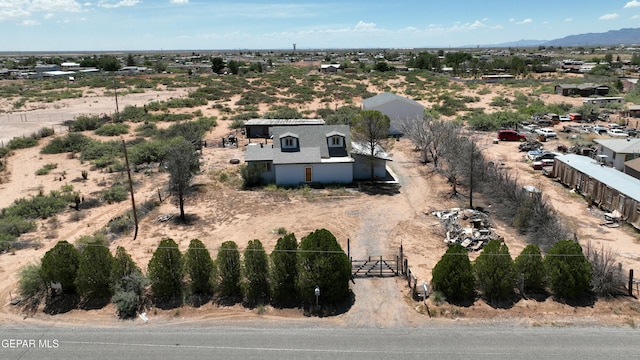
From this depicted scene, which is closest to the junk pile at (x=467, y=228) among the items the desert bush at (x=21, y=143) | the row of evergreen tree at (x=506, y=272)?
the row of evergreen tree at (x=506, y=272)

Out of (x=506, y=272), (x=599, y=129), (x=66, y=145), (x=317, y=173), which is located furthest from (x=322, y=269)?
(x=599, y=129)

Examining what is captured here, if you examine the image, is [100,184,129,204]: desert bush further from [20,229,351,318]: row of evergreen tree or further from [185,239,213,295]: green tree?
[185,239,213,295]: green tree

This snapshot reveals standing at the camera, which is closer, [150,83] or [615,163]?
[615,163]

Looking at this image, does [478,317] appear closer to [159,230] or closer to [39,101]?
[159,230]

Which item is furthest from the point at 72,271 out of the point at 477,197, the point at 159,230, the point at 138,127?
the point at 138,127

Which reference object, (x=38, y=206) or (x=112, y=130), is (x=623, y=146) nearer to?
(x=38, y=206)

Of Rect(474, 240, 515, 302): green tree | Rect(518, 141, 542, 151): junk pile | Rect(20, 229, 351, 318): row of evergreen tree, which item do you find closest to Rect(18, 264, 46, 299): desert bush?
Rect(20, 229, 351, 318): row of evergreen tree
